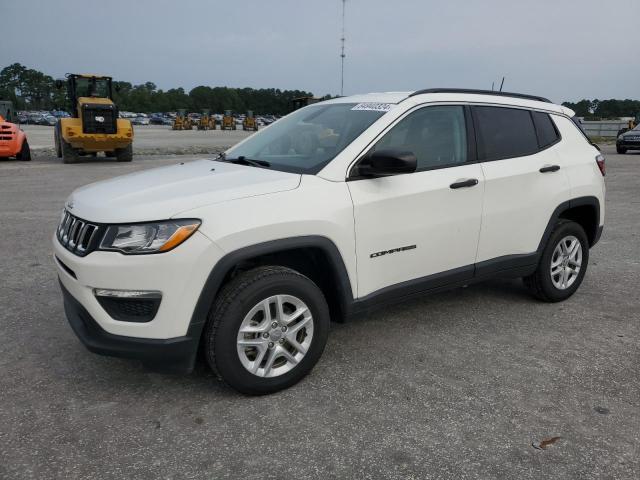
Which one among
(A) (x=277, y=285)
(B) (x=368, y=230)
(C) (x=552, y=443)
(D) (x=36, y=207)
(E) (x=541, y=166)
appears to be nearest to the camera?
(C) (x=552, y=443)

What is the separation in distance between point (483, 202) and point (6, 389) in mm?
3241

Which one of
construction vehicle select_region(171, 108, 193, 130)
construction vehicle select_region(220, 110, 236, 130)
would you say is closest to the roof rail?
construction vehicle select_region(220, 110, 236, 130)

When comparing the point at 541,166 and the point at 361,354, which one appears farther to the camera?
the point at 541,166

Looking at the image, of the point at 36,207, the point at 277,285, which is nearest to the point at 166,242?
the point at 277,285

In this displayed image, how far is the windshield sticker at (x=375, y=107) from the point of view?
367cm

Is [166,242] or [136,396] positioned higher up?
[166,242]

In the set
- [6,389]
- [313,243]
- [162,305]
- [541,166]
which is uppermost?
[541,166]

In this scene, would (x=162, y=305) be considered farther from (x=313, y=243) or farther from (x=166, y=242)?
(x=313, y=243)

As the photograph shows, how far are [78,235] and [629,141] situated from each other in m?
24.2

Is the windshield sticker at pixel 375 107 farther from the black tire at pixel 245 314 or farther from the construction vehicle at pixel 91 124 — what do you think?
the construction vehicle at pixel 91 124

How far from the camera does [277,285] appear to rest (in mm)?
2986

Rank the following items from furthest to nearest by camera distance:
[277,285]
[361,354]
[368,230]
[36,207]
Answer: [36,207], [361,354], [368,230], [277,285]

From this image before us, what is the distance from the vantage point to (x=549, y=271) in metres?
4.50

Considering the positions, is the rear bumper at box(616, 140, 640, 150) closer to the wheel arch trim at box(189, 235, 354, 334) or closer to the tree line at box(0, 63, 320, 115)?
the wheel arch trim at box(189, 235, 354, 334)
